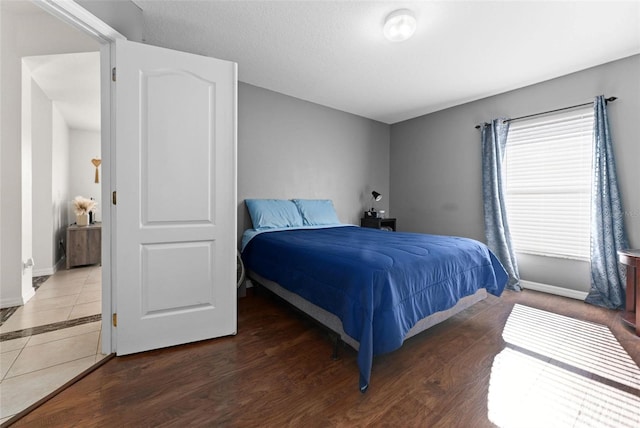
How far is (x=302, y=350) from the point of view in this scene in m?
1.96

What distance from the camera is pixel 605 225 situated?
2.80m

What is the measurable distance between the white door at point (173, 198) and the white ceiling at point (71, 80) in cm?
166

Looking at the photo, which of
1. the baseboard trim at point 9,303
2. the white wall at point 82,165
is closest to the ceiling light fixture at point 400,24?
the baseboard trim at point 9,303

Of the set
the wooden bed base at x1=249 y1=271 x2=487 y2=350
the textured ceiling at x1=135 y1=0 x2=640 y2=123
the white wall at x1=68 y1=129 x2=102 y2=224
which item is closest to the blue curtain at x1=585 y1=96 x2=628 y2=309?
the textured ceiling at x1=135 y1=0 x2=640 y2=123

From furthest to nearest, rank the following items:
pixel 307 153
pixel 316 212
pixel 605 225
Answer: pixel 307 153 < pixel 316 212 < pixel 605 225

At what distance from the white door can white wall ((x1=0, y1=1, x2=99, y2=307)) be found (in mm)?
1396

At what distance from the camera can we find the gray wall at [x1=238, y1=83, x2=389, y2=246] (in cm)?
351

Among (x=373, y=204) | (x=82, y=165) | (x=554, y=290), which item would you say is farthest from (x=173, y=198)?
(x=82, y=165)

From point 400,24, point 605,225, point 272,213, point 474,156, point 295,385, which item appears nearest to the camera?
point 295,385

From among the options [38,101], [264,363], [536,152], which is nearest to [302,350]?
[264,363]

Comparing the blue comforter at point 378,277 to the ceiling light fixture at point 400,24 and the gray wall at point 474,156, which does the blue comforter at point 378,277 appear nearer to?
the gray wall at point 474,156

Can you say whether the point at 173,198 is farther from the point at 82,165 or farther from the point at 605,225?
the point at 82,165

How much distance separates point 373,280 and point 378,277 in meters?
0.04

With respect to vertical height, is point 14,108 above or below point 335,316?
above
